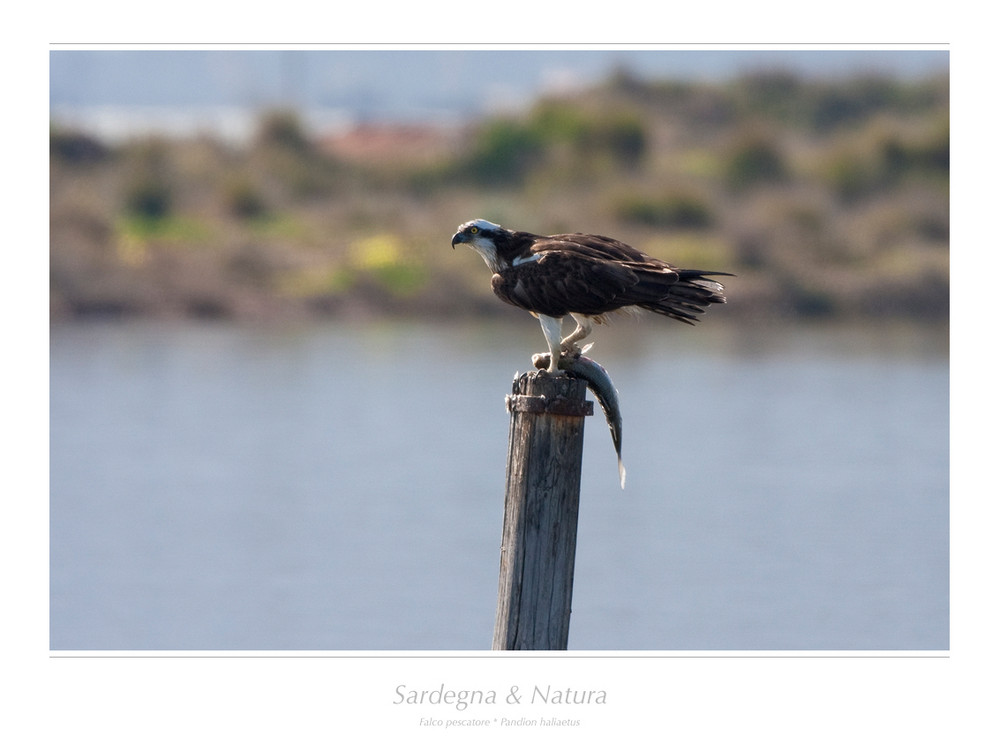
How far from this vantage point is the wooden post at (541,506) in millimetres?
7059

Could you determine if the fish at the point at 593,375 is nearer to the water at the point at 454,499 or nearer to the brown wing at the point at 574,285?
the brown wing at the point at 574,285

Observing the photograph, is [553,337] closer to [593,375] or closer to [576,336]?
[576,336]

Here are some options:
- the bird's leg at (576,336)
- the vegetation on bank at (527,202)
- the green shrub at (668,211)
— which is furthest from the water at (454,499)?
the green shrub at (668,211)

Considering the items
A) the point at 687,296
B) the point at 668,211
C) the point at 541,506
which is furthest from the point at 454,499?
the point at 668,211

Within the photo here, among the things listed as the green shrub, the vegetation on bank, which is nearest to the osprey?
the vegetation on bank

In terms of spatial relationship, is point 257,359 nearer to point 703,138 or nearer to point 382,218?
point 382,218

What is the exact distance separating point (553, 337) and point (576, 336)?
8.0 inches

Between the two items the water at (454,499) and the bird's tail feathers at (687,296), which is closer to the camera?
the bird's tail feathers at (687,296)

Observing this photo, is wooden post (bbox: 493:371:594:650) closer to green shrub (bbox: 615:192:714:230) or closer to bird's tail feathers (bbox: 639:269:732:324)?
bird's tail feathers (bbox: 639:269:732:324)

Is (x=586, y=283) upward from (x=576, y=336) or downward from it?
upward

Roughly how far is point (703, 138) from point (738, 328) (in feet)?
35.4

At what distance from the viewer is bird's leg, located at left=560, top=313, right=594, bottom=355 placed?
7707 millimetres

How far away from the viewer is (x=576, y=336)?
7855mm
